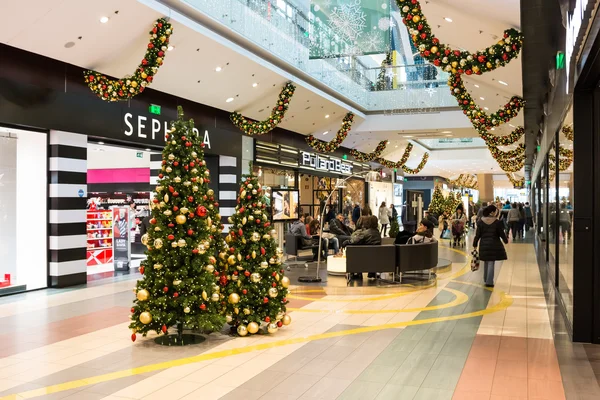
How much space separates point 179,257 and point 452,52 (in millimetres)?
4554

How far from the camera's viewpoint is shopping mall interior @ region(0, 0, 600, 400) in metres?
5.02

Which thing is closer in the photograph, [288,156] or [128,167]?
[128,167]

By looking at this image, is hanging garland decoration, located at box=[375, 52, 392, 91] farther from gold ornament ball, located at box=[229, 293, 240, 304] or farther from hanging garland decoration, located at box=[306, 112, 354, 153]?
gold ornament ball, located at box=[229, 293, 240, 304]

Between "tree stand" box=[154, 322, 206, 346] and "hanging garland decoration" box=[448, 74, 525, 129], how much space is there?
716cm

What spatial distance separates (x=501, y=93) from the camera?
14.6 m

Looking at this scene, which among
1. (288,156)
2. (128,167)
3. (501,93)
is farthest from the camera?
(288,156)

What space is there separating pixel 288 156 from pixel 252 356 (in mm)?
14278

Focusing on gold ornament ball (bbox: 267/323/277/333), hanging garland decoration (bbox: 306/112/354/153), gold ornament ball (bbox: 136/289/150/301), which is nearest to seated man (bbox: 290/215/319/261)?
hanging garland decoration (bbox: 306/112/354/153)

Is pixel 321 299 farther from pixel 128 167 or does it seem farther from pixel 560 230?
pixel 128 167

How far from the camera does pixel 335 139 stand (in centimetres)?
2003

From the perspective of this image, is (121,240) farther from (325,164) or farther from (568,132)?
(325,164)

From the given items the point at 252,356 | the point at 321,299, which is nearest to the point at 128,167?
the point at 321,299

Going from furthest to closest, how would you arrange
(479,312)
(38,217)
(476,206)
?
1. (476,206)
2. (38,217)
3. (479,312)

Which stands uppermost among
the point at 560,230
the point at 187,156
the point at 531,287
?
the point at 187,156
